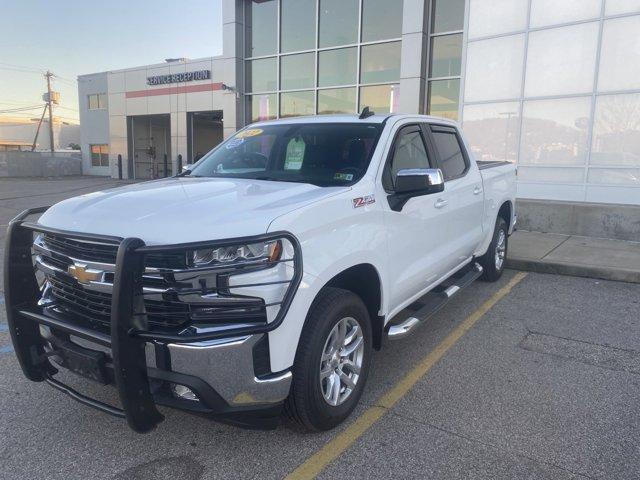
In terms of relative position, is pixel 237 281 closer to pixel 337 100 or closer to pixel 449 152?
pixel 449 152

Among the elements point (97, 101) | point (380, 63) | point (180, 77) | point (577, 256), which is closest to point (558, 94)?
point (577, 256)

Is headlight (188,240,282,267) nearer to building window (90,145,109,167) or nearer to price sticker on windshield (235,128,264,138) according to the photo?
price sticker on windshield (235,128,264,138)

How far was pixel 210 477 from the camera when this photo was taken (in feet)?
9.16

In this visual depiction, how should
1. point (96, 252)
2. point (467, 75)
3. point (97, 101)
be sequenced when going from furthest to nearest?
1. point (97, 101)
2. point (467, 75)
3. point (96, 252)

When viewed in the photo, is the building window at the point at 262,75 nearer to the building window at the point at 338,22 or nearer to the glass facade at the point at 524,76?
the building window at the point at 338,22

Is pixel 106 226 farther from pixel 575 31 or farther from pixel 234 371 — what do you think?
pixel 575 31

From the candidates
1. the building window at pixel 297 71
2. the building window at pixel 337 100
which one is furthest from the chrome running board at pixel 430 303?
the building window at pixel 297 71

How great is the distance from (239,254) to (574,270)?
20.4 ft

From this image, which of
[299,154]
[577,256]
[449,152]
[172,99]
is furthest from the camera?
[172,99]

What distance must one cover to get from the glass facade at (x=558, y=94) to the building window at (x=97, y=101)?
84.2 ft

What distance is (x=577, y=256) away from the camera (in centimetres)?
796

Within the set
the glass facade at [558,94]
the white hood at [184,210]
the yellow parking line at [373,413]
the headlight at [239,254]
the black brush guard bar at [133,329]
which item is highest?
the glass facade at [558,94]

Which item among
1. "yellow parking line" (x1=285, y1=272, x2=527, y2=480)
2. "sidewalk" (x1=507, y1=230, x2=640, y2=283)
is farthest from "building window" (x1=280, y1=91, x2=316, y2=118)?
"yellow parking line" (x1=285, y1=272, x2=527, y2=480)

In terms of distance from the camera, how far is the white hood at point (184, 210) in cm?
259
